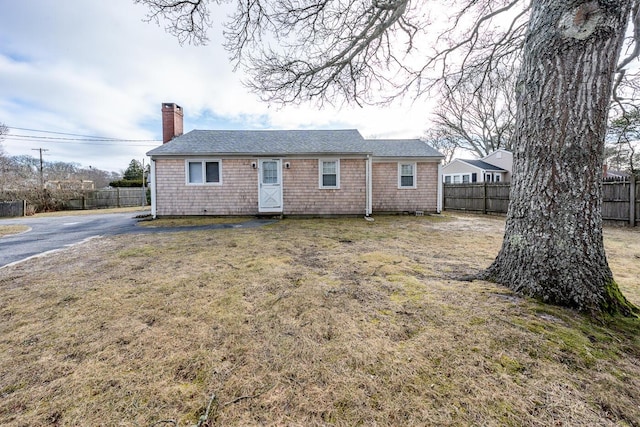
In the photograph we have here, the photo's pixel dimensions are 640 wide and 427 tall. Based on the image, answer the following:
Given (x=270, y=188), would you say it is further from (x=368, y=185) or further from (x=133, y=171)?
(x=133, y=171)

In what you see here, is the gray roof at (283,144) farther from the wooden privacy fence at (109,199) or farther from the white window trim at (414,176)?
the wooden privacy fence at (109,199)

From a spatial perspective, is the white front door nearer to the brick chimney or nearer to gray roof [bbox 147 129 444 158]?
gray roof [bbox 147 129 444 158]

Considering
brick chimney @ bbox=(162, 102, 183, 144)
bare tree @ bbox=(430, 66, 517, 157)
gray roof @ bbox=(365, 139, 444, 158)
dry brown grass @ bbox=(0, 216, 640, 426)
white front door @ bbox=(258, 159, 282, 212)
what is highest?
bare tree @ bbox=(430, 66, 517, 157)

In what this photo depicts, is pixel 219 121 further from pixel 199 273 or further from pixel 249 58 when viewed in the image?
pixel 199 273

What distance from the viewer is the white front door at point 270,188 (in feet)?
34.9

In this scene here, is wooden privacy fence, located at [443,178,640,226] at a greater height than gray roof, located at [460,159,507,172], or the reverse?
gray roof, located at [460,159,507,172]

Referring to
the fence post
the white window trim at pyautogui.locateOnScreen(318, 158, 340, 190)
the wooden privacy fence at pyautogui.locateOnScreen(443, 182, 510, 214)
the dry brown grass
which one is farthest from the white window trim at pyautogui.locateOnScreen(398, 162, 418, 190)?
the dry brown grass

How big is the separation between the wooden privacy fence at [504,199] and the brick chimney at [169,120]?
14657mm

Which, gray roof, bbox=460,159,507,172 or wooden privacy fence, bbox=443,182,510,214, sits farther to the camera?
gray roof, bbox=460,159,507,172

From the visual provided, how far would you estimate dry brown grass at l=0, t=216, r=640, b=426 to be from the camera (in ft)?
4.47

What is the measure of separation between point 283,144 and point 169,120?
5.73 meters

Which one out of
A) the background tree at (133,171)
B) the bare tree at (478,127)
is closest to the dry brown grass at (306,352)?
the bare tree at (478,127)

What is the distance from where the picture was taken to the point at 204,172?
1052 cm

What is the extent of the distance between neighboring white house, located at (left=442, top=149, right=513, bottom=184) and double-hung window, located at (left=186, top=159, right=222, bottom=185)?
19.7 m
